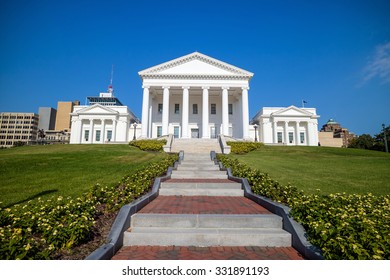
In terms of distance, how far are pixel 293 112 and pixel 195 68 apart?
2443cm

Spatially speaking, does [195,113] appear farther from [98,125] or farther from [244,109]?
[98,125]

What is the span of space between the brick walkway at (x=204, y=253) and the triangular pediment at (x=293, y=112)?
46.7 metres

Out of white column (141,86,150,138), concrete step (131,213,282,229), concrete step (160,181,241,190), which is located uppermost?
white column (141,86,150,138)

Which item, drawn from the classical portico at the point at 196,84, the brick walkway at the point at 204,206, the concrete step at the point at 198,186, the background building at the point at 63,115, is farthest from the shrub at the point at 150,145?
the background building at the point at 63,115

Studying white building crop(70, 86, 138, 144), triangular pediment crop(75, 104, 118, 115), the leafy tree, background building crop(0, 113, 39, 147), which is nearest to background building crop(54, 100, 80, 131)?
background building crop(0, 113, 39, 147)

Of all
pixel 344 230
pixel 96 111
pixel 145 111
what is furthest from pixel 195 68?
pixel 344 230

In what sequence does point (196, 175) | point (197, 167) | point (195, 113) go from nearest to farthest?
point (196, 175), point (197, 167), point (195, 113)

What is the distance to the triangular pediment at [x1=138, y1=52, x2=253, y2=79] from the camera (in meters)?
39.0

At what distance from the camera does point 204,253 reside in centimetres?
454

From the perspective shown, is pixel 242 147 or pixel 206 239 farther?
→ pixel 242 147

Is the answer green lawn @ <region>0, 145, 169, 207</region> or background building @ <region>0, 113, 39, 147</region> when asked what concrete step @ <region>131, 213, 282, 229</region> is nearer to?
green lawn @ <region>0, 145, 169, 207</region>

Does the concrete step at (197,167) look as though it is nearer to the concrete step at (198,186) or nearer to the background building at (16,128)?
the concrete step at (198,186)

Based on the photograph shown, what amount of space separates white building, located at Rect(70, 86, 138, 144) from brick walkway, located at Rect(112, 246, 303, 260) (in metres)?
45.5

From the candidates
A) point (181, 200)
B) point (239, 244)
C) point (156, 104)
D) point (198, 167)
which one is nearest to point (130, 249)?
point (239, 244)
